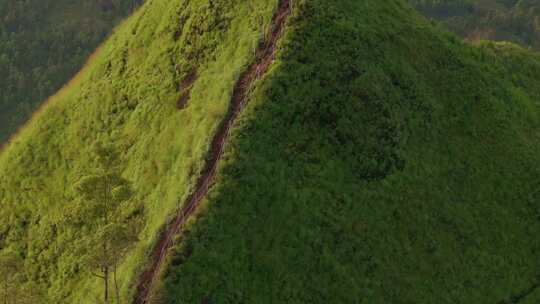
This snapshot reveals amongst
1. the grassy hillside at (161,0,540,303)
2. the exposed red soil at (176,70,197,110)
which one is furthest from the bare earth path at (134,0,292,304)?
the exposed red soil at (176,70,197,110)

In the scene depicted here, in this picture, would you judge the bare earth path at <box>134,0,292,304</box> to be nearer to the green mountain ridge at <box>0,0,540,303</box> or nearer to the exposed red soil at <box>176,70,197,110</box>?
the green mountain ridge at <box>0,0,540,303</box>

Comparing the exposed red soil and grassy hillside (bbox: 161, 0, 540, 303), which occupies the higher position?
the exposed red soil

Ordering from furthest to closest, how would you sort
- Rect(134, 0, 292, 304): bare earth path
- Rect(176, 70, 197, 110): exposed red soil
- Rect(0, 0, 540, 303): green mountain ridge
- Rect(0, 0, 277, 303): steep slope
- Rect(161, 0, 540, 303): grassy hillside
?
Rect(176, 70, 197, 110): exposed red soil
Rect(0, 0, 277, 303): steep slope
Rect(0, 0, 540, 303): green mountain ridge
Rect(161, 0, 540, 303): grassy hillside
Rect(134, 0, 292, 304): bare earth path

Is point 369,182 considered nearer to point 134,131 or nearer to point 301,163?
point 301,163

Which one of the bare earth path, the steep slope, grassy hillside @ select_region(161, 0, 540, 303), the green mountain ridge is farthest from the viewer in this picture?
the steep slope

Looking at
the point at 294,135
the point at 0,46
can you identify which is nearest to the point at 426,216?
the point at 294,135

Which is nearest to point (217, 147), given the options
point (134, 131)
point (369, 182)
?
point (134, 131)

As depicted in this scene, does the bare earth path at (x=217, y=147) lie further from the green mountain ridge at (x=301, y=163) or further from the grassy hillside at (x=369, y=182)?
the grassy hillside at (x=369, y=182)
